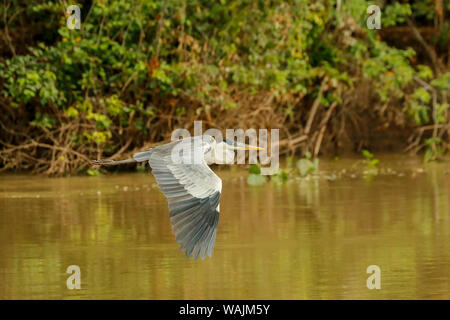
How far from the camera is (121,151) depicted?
44.7 ft

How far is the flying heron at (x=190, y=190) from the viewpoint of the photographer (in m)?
6.68

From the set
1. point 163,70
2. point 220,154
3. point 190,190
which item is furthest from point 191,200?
point 163,70

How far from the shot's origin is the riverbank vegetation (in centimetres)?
1282

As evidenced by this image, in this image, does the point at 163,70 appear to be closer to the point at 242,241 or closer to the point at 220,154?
the point at 220,154

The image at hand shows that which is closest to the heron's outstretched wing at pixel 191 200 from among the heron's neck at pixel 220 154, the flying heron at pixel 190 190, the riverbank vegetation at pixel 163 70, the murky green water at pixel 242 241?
the flying heron at pixel 190 190

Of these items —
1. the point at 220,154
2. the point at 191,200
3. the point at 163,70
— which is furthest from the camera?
the point at 163,70

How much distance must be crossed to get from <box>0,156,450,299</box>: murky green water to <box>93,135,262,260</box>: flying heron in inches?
11.0

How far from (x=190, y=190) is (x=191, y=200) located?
8 cm

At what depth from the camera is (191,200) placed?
6.95m

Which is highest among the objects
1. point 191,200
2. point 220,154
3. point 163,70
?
point 163,70

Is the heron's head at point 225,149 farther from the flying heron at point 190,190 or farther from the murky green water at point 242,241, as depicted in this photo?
the murky green water at point 242,241

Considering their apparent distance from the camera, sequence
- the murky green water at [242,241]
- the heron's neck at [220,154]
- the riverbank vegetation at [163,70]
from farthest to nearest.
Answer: the riverbank vegetation at [163,70] < the heron's neck at [220,154] < the murky green water at [242,241]

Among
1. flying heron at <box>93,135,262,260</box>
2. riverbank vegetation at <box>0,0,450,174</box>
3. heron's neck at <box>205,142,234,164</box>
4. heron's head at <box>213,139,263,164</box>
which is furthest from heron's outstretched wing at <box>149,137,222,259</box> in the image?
riverbank vegetation at <box>0,0,450,174</box>

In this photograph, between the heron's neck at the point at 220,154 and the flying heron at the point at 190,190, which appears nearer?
the flying heron at the point at 190,190
